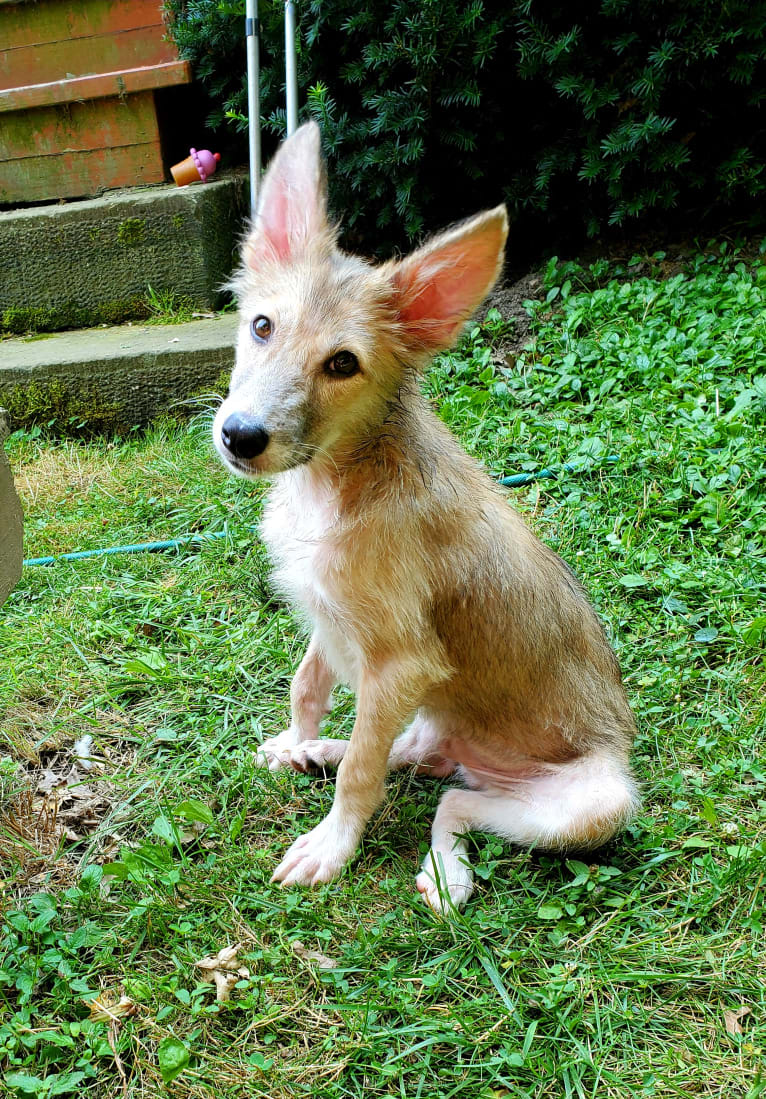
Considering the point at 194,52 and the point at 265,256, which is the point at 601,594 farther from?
the point at 194,52

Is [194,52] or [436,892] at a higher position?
[194,52]

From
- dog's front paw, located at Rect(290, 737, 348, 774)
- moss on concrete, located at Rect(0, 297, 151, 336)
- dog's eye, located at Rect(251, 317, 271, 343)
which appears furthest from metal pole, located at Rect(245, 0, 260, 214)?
dog's front paw, located at Rect(290, 737, 348, 774)

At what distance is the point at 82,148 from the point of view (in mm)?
6824

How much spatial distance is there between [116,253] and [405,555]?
496cm

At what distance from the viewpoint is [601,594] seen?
4.14 m

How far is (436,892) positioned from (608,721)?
0.87m

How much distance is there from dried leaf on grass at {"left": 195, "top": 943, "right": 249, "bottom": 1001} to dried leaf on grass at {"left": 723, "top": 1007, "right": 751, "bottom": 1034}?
1.38 meters

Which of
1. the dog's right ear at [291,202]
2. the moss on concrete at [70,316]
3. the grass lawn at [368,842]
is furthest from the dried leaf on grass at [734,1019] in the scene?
the moss on concrete at [70,316]

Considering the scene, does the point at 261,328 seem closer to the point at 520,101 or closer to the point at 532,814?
the point at 532,814

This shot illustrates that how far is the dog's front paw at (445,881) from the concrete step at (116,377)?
3.92 meters

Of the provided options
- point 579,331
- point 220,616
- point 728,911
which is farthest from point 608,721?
point 579,331

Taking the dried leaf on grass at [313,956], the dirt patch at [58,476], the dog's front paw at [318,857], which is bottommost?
the dirt patch at [58,476]

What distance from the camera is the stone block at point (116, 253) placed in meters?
6.46

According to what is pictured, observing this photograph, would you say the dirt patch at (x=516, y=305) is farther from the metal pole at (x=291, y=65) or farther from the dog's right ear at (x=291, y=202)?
the dog's right ear at (x=291, y=202)
